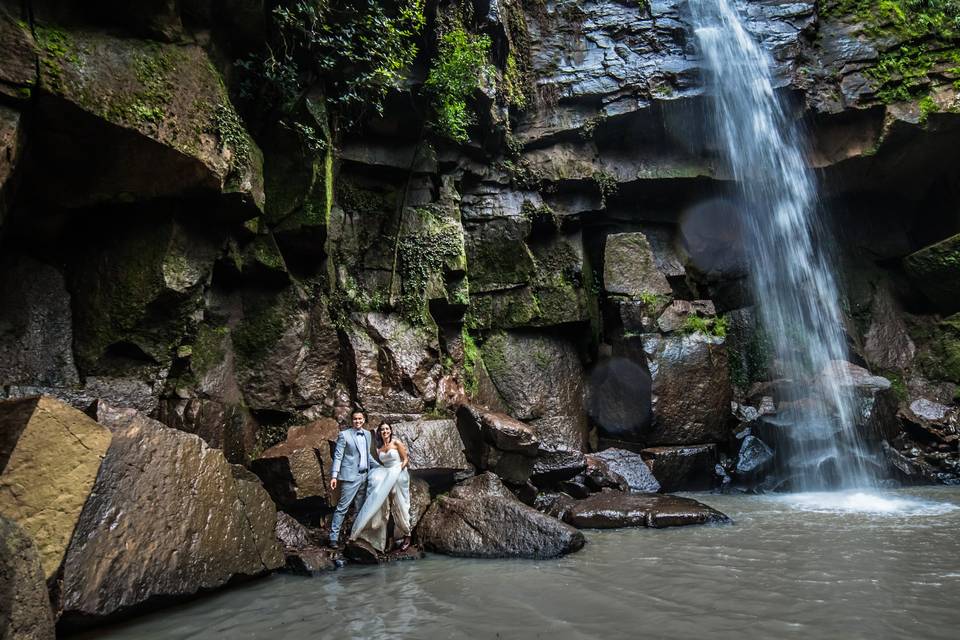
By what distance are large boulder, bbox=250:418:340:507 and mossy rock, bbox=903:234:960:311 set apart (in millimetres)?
15082

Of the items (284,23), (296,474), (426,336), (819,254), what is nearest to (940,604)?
(296,474)

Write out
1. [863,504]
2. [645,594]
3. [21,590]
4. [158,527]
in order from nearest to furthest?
[21,590], [645,594], [158,527], [863,504]

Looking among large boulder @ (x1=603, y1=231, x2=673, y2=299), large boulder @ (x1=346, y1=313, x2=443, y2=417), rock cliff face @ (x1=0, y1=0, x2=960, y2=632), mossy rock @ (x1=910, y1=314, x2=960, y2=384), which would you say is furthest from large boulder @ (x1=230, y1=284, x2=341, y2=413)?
mossy rock @ (x1=910, y1=314, x2=960, y2=384)

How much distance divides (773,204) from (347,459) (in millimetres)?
13081

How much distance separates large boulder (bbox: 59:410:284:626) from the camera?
4812mm

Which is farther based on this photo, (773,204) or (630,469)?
(773,204)

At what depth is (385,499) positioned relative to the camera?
7281 millimetres

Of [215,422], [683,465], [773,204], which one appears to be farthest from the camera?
[773,204]

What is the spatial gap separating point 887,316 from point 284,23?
16.4 meters

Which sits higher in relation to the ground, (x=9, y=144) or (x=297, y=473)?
(x=9, y=144)

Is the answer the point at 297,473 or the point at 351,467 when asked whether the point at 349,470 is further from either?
the point at 297,473

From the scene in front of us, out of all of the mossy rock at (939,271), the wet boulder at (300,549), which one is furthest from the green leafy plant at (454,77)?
the mossy rock at (939,271)

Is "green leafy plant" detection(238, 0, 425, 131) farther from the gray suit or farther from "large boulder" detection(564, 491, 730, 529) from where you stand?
"large boulder" detection(564, 491, 730, 529)

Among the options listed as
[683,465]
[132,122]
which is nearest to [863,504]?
[683,465]
